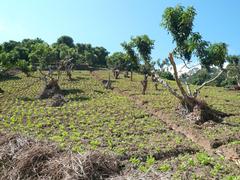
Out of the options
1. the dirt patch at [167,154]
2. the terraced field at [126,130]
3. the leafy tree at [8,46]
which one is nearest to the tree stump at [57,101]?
the terraced field at [126,130]

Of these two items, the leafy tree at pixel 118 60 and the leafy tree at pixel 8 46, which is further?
the leafy tree at pixel 8 46

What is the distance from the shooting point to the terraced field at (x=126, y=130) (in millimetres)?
13367

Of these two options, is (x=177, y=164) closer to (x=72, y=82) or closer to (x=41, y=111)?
(x=41, y=111)

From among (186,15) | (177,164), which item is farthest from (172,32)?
(177,164)

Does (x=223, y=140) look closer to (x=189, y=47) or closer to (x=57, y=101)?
(x=189, y=47)

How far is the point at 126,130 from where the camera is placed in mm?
20703

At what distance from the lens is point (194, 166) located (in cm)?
1325

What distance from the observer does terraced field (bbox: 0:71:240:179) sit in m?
13.4

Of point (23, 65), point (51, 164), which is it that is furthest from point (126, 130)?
point (23, 65)

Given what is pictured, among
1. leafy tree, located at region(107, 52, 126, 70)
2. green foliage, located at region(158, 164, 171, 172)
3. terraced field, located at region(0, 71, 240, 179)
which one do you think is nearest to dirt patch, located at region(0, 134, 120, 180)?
terraced field, located at region(0, 71, 240, 179)

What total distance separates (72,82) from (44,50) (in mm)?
6786

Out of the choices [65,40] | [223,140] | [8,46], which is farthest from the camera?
[65,40]

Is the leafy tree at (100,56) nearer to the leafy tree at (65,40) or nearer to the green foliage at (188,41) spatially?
the leafy tree at (65,40)

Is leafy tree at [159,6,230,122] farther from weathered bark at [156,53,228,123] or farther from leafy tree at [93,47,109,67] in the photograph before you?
leafy tree at [93,47,109,67]
